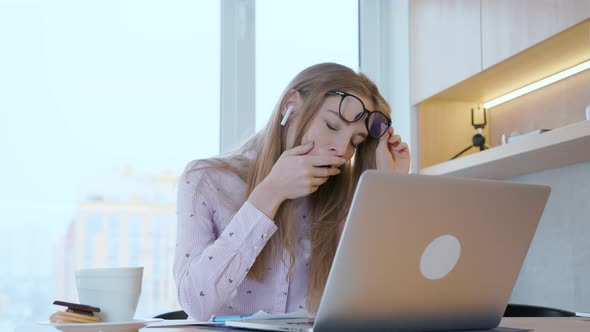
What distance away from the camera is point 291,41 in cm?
323

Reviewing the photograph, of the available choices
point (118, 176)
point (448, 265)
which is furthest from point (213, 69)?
point (448, 265)

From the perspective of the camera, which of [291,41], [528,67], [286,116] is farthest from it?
[291,41]

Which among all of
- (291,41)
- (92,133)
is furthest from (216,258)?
(291,41)

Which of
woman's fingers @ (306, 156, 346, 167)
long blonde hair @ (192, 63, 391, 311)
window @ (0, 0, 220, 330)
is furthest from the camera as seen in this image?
window @ (0, 0, 220, 330)

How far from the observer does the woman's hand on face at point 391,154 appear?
178 cm

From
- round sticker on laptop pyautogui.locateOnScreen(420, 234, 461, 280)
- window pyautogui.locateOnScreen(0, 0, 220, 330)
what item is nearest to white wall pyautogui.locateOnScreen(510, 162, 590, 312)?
window pyautogui.locateOnScreen(0, 0, 220, 330)

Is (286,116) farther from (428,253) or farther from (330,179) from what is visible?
(428,253)

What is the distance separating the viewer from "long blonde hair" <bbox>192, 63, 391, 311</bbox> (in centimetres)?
163

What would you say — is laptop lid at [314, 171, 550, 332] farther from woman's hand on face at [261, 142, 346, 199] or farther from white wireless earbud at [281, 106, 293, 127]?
white wireless earbud at [281, 106, 293, 127]

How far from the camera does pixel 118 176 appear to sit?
2.85 metres

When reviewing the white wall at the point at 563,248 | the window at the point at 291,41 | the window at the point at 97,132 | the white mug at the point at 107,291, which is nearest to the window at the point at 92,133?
the window at the point at 97,132

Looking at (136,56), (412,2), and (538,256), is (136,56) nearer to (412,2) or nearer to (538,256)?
(412,2)

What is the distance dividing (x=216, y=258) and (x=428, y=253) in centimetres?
55

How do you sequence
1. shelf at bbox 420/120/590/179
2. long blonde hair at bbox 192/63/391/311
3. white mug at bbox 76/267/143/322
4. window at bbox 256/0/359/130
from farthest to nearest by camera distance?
window at bbox 256/0/359/130
shelf at bbox 420/120/590/179
long blonde hair at bbox 192/63/391/311
white mug at bbox 76/267/143/322
